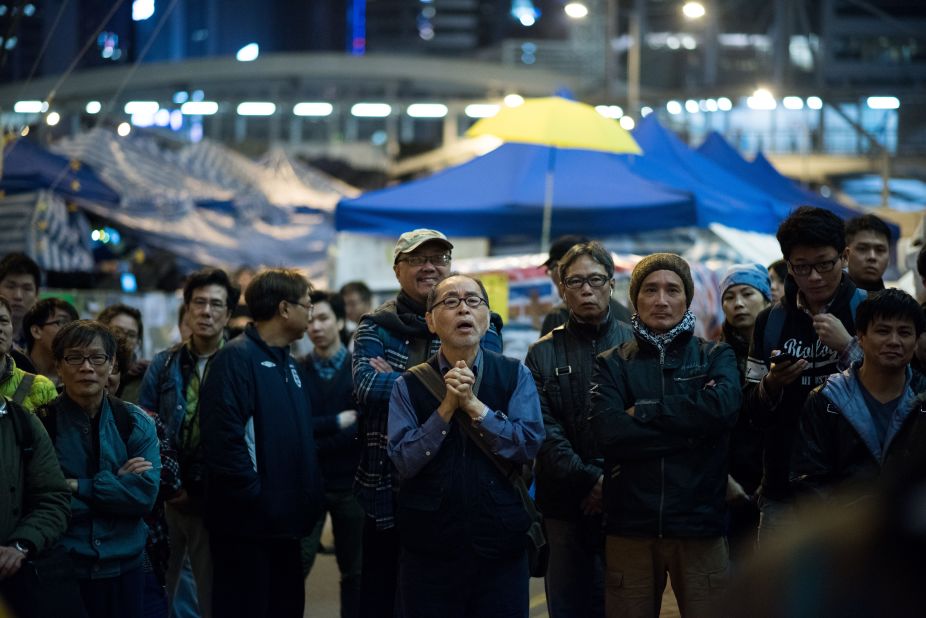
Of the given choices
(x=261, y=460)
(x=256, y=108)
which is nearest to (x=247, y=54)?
(x=256, y=108)

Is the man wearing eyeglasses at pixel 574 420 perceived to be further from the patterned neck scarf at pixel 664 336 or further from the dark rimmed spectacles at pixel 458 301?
the dark rimmed spectacles at pixel 458 301

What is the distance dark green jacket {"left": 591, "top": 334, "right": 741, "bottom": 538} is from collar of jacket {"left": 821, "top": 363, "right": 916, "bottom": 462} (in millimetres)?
470

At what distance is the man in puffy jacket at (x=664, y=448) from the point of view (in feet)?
17.4

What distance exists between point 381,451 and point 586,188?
292 inches

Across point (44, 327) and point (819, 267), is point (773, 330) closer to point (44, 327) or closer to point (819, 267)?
point (819, 267)

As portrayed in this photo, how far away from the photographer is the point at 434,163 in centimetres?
3866

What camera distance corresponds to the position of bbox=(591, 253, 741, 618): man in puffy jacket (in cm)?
532

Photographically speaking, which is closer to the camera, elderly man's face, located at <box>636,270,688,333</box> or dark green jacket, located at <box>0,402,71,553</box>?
dark green jacket, located at <box>0,402,71,553</box>

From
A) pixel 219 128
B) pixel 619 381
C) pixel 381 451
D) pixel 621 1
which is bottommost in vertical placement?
pixel 381 451

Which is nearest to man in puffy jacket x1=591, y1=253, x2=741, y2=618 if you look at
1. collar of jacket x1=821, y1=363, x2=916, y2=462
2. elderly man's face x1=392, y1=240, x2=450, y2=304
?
collar of jacket x1=821, y1=363, x2=916, y2=462

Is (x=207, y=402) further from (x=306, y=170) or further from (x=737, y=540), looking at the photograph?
(x=306, y=170)

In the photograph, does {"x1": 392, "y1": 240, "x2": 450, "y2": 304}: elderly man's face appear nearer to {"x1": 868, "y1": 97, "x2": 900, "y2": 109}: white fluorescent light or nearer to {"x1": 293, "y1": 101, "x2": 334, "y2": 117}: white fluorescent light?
{"x1": 868, "y1": 97, "x2": 900, "y2": 109}: white fluorescent light

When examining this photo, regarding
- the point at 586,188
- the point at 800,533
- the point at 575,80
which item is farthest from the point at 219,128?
the point at 800,533

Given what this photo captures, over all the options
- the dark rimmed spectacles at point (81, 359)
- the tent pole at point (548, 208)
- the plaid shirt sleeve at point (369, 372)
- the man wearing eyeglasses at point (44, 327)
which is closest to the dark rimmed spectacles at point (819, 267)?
the plaid shirt sleeve at point (369, 372)
